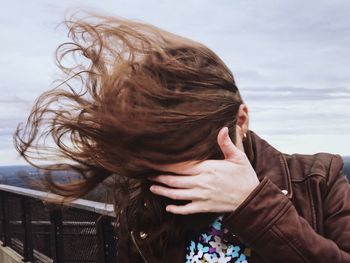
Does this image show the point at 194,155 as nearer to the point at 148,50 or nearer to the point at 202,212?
the point at 202,212

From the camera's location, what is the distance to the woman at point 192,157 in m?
1.50

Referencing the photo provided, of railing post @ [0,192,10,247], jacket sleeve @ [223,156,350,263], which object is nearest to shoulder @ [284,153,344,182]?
jacket sleeve @ [223,156,350,263]

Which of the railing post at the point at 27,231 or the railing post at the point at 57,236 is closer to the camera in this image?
the railing post at the point at 57,236

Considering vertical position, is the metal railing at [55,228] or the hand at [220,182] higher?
the hand at [220,182]

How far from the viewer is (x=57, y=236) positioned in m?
5.74

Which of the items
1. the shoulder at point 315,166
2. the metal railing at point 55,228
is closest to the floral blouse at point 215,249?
the shoulder at point 315,166

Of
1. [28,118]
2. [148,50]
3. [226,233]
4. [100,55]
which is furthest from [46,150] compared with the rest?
[226,233]

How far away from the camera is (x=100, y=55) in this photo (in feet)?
5.61

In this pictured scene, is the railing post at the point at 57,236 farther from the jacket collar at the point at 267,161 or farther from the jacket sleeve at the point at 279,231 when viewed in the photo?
the jacket sleeve at the point at 279,231

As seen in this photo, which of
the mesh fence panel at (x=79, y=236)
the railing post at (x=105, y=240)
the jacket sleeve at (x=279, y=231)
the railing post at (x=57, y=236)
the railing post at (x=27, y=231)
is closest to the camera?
the jacket sleeve at (x=279, y=231)

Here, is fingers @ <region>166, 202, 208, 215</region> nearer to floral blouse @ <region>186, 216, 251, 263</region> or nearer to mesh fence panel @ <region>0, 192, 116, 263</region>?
floral blouse @ <region>186, 216, 251, 263</region>

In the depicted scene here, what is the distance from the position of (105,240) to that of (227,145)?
252 centimetres

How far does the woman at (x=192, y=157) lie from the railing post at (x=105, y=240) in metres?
2.03

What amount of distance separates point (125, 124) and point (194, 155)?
0.70ft
